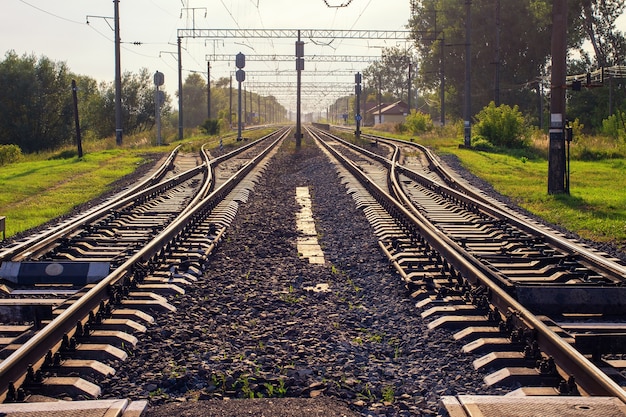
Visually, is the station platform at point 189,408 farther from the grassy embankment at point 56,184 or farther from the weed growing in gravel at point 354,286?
the grassy embankment at point 56,184

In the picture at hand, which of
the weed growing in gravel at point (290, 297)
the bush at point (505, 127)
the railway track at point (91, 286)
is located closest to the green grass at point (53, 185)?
the railway track at point (91, 286)

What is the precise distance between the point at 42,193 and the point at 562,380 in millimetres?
15418

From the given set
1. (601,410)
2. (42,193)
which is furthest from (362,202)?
(601,410)

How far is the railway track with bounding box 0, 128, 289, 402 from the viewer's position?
474cm

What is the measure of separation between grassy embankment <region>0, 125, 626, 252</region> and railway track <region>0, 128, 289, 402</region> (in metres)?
2.52

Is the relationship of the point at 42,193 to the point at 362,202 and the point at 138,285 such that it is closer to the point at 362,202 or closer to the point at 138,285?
the point at 362,202

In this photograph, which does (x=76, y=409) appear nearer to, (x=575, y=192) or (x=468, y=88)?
(x=575, y=192)

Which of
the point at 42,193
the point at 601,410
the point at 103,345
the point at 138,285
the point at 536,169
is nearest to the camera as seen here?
the point at 601,410

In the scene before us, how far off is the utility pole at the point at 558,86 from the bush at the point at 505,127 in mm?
16029

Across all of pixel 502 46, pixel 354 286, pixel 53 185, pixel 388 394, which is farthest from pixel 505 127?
pixel 502 46

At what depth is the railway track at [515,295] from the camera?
15.3ft

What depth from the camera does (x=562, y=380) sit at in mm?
4492

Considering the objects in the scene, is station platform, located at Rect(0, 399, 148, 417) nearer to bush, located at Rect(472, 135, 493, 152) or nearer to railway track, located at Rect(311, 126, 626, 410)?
railway track, located at Rect(311, 126, 626, 410)

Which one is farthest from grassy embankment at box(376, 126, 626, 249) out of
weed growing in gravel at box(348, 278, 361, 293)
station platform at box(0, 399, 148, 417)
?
station platform at box(0, 399, 148, 417)
